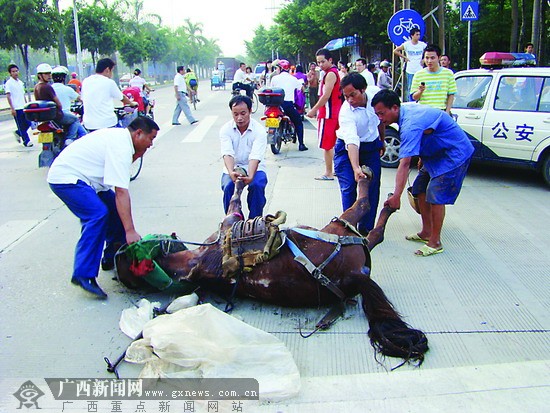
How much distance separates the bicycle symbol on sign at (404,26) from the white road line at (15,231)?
6.91 m

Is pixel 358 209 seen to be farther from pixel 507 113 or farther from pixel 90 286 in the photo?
pixel 507 113

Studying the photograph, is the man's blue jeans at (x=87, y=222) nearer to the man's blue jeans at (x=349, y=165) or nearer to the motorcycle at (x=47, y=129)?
the man's blue jeans at (x=349, y=165)

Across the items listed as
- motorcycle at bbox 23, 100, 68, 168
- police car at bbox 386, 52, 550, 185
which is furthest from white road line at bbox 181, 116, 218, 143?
police car at bbox 386, 52, 550, 185

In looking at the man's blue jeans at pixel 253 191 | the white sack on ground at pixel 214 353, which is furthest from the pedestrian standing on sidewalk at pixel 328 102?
the white sack on ground at pixel 214 353

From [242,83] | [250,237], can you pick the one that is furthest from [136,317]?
[242,83]

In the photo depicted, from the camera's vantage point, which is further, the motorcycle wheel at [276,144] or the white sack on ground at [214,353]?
the motorcycle wheel at [276,144]

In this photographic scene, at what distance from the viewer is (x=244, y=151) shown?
5.03 m

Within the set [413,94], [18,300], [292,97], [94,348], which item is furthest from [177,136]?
[94,348]

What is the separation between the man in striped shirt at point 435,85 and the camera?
23.2 feet

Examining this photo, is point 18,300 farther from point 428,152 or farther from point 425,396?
point 428,152

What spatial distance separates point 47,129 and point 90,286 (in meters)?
5.21

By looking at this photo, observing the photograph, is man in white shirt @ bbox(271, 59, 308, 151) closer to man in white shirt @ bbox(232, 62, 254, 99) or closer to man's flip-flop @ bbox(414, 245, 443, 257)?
man's flip-flop @ bbox(414, 245, 443, 257)

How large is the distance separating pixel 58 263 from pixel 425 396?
3.39m

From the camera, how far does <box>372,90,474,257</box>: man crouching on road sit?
429 centimetres
